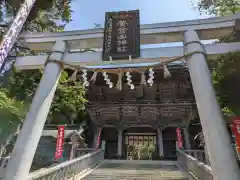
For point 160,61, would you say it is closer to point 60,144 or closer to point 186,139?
point 60,144

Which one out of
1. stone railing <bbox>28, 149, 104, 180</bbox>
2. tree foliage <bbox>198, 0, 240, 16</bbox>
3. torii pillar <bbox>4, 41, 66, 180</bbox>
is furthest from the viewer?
tree foliage <bbox>198, 0, 240, 16</bbox>

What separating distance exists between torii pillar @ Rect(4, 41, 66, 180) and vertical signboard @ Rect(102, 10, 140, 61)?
4.82 ft

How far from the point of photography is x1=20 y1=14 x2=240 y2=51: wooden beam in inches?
245

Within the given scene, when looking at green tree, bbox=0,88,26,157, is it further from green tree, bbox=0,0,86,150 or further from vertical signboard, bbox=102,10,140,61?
vertical signboard, bbox=102,10,140,61

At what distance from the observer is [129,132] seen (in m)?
17.3

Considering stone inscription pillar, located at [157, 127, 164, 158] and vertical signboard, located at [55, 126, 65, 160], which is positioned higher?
stone inscription pillar, located at [157, 127, 164, 158]

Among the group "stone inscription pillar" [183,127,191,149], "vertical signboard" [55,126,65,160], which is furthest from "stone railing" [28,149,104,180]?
"stone inscription pillar" [183,127,191,149]

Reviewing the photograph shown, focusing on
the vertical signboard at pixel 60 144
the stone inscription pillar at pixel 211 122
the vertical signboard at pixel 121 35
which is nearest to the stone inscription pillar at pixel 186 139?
the vertical signboard at pixel 60 144

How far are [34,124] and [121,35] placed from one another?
359 centimetres

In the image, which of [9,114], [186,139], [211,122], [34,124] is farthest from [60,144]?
[186,139]

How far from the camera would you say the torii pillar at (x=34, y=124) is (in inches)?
181

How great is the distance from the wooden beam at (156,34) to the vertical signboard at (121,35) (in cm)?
27

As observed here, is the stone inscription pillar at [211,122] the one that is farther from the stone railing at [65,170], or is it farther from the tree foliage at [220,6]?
the tree foliage at [220,6]

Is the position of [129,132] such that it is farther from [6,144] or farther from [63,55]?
[63,55]
